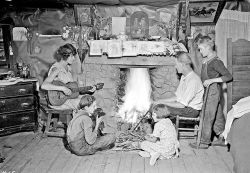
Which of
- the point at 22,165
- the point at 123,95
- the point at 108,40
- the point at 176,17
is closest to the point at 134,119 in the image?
the point at 123,95

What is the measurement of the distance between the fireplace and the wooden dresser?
3.92ft

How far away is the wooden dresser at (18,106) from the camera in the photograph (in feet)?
19.7

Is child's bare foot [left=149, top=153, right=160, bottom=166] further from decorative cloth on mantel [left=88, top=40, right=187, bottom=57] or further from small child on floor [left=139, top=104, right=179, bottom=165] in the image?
decorative cloth on mantel [left=88, top=40, right=187, bottom=57]

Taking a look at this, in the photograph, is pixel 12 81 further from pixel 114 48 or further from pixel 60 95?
pixel 114 48

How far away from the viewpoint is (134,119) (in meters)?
6.84

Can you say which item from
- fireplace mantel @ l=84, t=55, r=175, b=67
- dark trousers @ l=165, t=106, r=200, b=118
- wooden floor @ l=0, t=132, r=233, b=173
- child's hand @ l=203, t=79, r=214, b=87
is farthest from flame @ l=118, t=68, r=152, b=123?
child's hand @ l=203, t=79, r=214, b=87

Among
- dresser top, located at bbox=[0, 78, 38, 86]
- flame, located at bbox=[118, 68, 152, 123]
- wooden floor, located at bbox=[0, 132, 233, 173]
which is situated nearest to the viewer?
wooden floor, located at bbox=[0, 132, 233, 173]

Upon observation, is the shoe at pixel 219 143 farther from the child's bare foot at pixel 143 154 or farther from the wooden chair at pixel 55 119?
the wooden chair at pixel 55 119

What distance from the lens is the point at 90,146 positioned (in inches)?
198

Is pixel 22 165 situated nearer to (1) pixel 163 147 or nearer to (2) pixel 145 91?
(1) pixel 163 147

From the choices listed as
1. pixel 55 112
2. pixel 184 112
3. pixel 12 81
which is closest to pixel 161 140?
pixel 184 112

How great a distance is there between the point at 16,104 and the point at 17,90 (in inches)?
10.8

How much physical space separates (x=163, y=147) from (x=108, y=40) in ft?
8.70

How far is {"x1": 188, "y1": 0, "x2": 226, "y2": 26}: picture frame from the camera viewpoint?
6.23 meters
